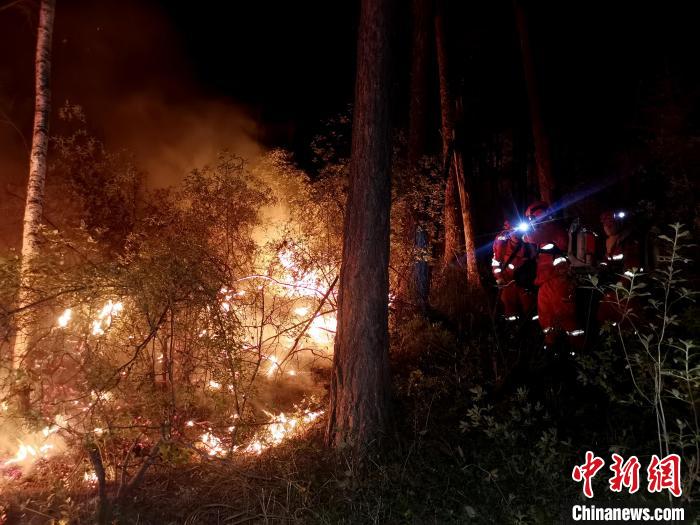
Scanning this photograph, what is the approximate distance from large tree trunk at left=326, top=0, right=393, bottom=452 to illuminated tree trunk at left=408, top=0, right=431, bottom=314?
353 centimetres

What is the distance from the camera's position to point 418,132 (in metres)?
9.53

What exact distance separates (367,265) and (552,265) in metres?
3.58

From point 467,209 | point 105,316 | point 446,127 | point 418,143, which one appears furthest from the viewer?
point 467,209

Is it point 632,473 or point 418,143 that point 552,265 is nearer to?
point 632,473

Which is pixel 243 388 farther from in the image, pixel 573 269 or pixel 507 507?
pixel 573 269

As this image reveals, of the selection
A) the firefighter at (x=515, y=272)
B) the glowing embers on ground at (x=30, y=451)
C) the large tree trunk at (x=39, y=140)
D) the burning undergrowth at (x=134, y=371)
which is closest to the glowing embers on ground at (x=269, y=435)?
the burning undergrowth at (x=134, y=371)

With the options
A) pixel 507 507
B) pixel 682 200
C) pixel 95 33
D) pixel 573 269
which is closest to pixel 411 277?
pixel 573 269

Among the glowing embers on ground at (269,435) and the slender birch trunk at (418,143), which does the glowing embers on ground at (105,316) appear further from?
the slender birch trunk at (418,143)

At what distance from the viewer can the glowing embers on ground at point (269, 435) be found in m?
5.03

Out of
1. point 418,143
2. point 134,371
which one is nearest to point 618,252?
point 418,143

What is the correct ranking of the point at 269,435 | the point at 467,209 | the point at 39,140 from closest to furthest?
the point at 269,435, the point at 39,140, the point at 467,209

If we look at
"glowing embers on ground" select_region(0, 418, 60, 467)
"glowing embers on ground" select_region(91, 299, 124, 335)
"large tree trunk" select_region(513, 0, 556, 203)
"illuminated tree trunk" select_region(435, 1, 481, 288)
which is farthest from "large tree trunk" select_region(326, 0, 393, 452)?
"large tree trunk" select_region(513, 0, 556, 203)

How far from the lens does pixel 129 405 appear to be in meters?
4.40

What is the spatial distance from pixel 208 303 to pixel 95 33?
433 inches
